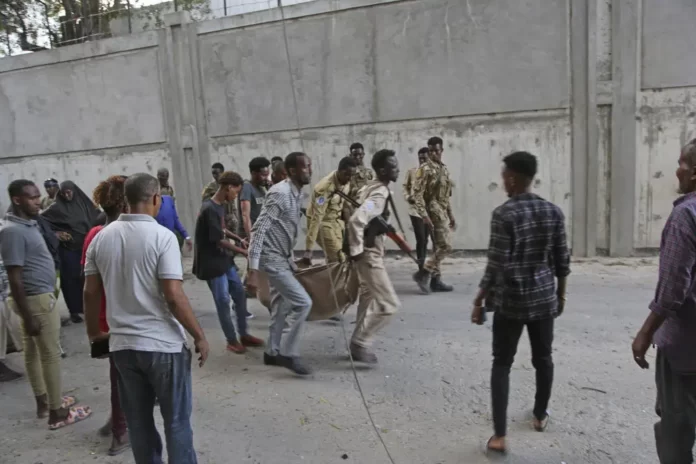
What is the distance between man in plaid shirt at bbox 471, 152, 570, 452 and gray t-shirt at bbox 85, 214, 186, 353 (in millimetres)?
1723

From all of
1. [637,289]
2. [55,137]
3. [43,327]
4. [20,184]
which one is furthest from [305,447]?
[55,137]

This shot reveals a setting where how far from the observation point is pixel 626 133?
7727mm

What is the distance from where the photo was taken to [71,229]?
19.6ft

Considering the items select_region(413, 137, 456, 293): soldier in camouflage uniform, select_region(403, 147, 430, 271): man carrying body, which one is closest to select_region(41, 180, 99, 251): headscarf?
select_region(403, 147, 430, 271): man carrying body

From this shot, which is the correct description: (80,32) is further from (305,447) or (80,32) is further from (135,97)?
(305,447)

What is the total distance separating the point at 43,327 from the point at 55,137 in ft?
32.7

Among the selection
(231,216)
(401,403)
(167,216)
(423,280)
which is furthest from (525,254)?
(167,216)

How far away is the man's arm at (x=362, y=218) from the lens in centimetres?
415

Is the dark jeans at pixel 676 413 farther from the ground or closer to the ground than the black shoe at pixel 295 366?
farther from the ground

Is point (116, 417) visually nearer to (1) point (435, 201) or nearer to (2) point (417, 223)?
(2) point (417, 223)

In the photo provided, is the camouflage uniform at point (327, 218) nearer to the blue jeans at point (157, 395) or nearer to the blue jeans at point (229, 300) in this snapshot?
the blue jeans at point (229, 300)

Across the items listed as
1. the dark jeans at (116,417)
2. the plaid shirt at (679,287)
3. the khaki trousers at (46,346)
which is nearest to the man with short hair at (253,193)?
the khaki trousers at (46,346)

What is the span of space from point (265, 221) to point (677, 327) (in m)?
2.99

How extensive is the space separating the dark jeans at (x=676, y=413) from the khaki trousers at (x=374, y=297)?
2.25m
